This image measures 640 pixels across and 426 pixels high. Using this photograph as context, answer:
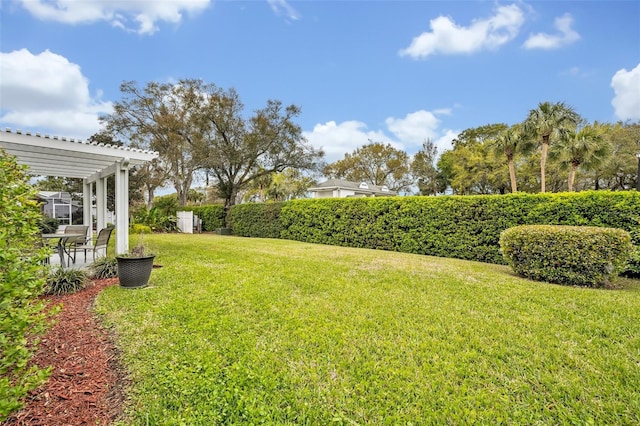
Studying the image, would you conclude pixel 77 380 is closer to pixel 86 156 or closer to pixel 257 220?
pixel 86 156

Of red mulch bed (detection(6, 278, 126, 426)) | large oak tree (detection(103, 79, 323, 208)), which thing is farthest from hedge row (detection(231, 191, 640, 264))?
red mulch bed (detection(6, 278, 126, 426))

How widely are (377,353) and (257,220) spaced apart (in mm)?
15710

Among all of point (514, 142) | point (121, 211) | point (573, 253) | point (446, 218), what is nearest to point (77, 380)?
point (121, 211)

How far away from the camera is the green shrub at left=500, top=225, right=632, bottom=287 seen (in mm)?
5648

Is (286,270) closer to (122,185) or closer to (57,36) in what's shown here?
(122,185)

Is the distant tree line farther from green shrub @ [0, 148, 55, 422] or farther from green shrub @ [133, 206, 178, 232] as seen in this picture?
green shrub @ [0, 148, 55, 422]

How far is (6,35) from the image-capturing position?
25.7 feet

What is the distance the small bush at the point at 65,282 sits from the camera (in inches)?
205

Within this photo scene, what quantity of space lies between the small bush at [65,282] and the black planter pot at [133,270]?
79 centimetres

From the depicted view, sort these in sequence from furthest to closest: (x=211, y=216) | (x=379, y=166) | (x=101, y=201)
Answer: (x=379, y=166), (x=211, y=216), (x=101, y=201)

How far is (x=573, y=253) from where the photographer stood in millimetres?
5844

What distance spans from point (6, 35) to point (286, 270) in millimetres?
9642

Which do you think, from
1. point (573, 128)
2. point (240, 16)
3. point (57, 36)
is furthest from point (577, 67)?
point (57, 36)

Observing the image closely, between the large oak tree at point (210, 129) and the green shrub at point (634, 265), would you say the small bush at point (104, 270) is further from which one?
the large oak tree at point (210, 129)
